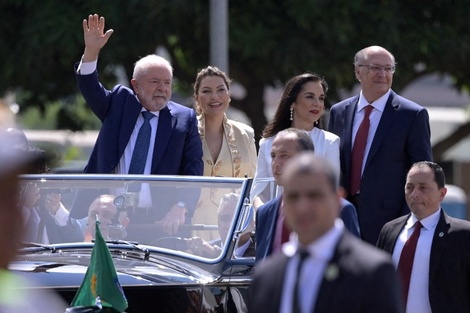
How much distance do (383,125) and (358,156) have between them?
248 millimetres

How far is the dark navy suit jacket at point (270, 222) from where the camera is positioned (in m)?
5.13

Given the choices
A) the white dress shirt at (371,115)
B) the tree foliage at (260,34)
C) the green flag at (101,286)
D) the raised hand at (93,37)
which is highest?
the tree foliage at (260,34)

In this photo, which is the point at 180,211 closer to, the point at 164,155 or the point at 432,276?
the point at 164,155

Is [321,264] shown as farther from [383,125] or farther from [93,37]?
[93,37]

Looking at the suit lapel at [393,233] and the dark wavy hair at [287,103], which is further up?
the dark wavy hair at [287,103]

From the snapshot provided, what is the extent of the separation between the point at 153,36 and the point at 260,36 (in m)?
1.40

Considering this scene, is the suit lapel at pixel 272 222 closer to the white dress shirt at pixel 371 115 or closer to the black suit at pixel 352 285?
the black suit at pixel 352 285

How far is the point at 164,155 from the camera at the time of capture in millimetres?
7398

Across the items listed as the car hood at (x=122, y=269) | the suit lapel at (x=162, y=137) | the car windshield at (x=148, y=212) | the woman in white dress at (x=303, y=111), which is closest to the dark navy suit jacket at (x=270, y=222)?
the car hood at (x=122, y=269)

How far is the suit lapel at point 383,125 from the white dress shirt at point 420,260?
2.47 feet

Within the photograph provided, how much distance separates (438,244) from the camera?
21.2ft

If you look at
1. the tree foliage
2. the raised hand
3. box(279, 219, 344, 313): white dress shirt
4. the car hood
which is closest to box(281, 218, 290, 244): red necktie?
the car hood

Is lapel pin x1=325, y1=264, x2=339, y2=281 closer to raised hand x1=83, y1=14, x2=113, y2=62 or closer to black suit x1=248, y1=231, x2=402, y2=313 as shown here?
black suit x1=248, y1=231, x2=402, y2=313

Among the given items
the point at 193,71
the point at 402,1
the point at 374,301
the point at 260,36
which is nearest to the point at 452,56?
the point at 402,1
